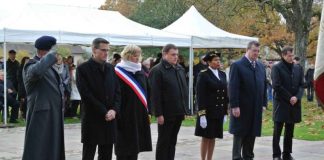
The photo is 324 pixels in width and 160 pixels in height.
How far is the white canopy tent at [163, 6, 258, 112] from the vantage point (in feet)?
58.6

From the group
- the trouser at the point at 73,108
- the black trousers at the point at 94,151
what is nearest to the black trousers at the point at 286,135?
the black trousers at the point at 94,151

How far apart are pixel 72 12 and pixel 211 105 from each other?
9.52 meters

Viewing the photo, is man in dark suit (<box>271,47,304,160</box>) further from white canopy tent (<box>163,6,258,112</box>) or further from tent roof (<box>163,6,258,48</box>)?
tent roof (<box>163,6,258,48</box>)

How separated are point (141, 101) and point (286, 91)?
116 inches

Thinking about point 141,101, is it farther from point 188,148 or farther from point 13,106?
point 13,106


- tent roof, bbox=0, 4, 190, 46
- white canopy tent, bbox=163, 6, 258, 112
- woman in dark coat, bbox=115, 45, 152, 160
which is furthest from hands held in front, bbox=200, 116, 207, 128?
white canopy tent, bbox=163, 6, 258, 112

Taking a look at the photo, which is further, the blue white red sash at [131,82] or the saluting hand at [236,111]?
the saluting hand at [236,111]

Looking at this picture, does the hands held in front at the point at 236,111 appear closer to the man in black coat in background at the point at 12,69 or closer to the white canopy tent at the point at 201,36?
the white canopy tent at the point at 201,36

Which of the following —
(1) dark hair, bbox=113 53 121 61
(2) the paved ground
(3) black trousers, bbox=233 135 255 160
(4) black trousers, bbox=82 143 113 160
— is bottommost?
(2) the paved ground

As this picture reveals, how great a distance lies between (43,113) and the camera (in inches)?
247

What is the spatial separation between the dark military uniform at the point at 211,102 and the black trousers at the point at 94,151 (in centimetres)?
184

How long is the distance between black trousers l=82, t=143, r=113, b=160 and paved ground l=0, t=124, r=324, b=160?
259 centimetres

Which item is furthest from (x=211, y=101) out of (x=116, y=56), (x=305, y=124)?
(x=305, y=124)

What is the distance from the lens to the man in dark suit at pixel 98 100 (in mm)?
6668
